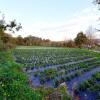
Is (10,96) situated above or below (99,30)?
below

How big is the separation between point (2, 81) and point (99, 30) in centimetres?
1076

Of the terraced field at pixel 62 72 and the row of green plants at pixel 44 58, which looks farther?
the row of green plants at pixel 44 58

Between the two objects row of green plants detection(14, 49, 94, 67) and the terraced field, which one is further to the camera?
row of green plants detection(14, 49, 94, 67)

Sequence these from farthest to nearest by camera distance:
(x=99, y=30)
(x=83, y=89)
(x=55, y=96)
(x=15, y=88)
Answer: (x=99, y=30) < (x=83, y=89) < (x=55, y=96) < (x=15, y=88)

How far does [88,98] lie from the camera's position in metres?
9.11

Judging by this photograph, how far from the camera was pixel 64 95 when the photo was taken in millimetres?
7801

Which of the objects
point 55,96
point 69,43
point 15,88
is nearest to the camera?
point 15,88

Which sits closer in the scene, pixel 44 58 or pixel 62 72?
pixel 62 72

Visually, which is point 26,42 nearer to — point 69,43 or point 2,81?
point 69,43

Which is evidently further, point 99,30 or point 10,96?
point 99,30

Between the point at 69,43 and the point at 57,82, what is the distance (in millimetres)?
63397

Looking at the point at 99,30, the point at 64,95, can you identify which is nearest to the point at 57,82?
the point at 64,95

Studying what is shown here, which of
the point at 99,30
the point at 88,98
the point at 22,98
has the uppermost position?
Answer: the point at 99,30

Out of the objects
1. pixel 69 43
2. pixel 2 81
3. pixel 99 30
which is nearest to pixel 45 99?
pixel 2 81
